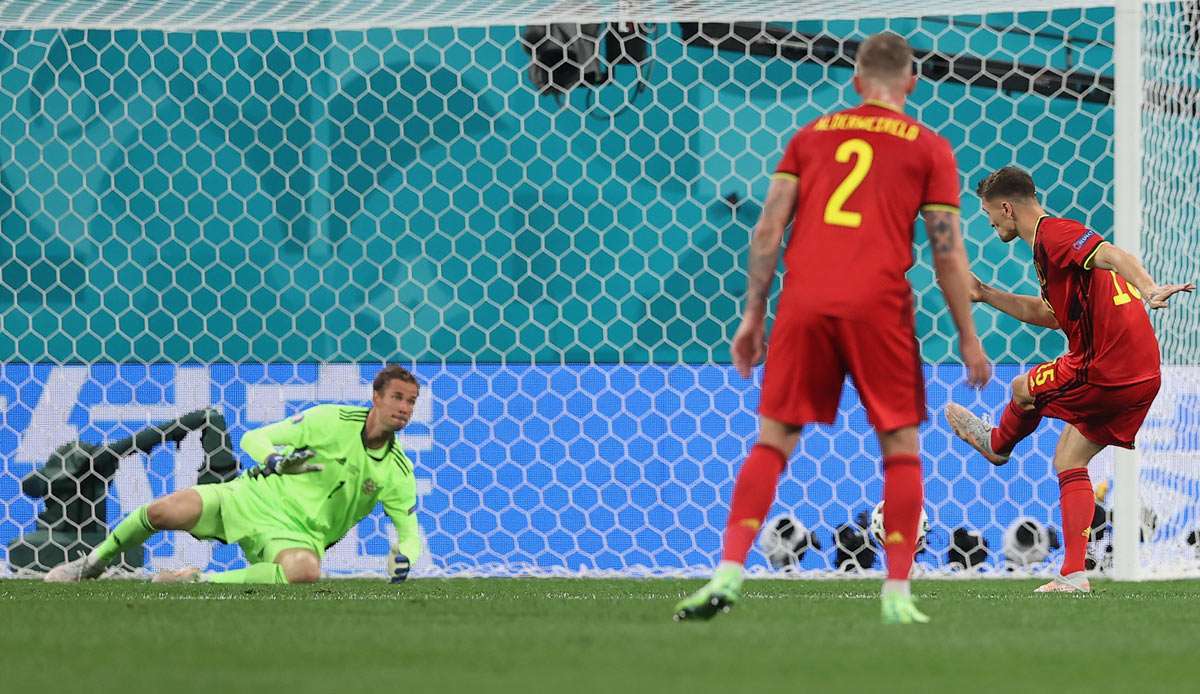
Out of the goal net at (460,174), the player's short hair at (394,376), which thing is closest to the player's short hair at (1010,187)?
the player's short hair at (394,376)

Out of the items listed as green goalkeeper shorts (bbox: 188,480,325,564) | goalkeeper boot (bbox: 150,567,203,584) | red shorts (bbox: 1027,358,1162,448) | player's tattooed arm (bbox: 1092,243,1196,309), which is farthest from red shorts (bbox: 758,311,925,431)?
goalkeeper boot (bbox: 150,567,203,584)

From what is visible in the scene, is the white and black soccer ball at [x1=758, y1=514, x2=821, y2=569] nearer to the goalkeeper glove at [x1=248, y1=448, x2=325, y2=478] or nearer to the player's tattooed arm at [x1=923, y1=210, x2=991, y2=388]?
the goalkeeper glove at [x1=248, y1=448, x2=325, y2=478]

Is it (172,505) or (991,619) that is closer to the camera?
(991,619)

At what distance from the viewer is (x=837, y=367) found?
3.25 meters

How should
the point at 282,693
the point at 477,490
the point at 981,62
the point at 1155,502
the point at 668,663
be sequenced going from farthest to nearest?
the point at 981,62, the point at 477,490, the point at 1155,502, the point at 668,663, the point at 282,693

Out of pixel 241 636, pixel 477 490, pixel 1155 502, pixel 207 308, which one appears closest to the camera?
pixel 241 636

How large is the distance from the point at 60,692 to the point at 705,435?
4149 mm

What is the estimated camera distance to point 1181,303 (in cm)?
591

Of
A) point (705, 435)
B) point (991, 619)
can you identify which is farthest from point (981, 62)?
point (991, 619)

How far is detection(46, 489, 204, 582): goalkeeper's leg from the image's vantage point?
5.11m

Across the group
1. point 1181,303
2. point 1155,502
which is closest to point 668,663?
point 1155,502

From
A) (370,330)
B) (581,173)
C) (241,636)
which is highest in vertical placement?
(581,173)

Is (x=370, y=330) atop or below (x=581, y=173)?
below

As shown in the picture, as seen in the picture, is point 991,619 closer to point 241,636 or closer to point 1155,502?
point 241,636
